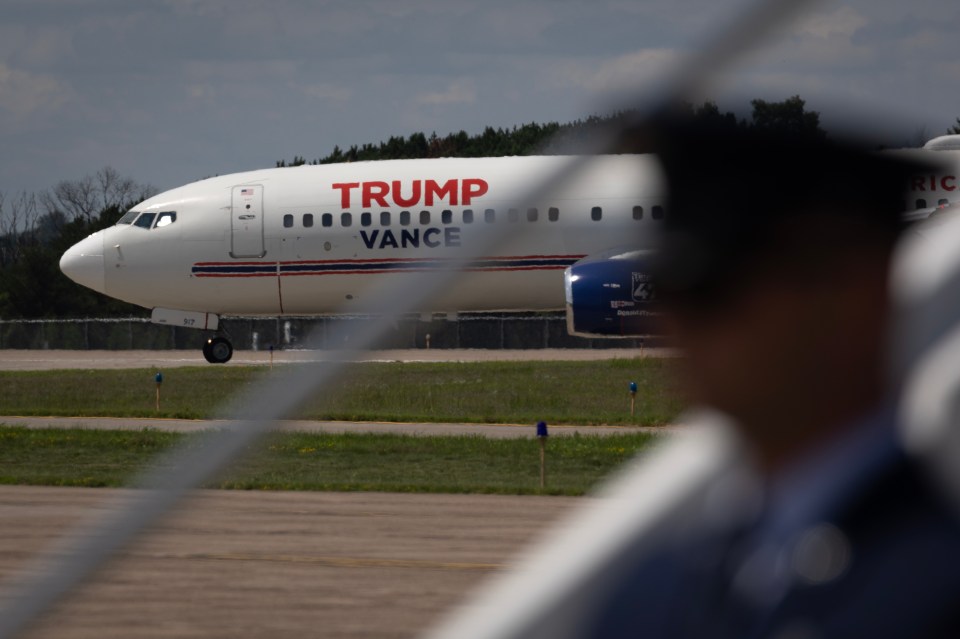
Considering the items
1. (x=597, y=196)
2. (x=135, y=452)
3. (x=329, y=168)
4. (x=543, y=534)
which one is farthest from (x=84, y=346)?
(x=543, y=534)

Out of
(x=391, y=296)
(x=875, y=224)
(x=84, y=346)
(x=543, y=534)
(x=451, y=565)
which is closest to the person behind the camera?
(x=875, y=224)

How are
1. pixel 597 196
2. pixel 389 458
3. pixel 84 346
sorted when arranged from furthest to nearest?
pixel 84 346, pixel 597 196, pixel 389 458

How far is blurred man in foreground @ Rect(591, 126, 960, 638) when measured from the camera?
142 cm

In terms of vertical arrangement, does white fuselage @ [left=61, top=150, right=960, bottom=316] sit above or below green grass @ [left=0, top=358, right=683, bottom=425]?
above

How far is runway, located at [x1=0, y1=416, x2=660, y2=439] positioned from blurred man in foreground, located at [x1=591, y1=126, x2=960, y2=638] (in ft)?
72.1

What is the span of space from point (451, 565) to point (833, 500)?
37.8 ft

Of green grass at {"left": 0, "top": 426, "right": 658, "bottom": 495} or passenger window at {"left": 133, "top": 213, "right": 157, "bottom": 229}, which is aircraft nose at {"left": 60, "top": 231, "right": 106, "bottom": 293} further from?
green grass at {"left": 0, "top": 426, "right": 658, "bottom": 495}

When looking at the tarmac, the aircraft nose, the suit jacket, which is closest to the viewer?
the suit jacket

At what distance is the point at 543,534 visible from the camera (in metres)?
14.7

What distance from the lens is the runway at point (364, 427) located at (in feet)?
80.7

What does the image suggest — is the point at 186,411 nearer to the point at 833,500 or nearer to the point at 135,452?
the point at 135,452

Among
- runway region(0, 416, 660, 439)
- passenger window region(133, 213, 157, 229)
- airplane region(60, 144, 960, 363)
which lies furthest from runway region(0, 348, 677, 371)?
runway region(0, 416, 660, 439)

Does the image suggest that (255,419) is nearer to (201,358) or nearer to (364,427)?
(364,427)

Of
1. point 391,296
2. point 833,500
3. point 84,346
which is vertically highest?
point 391,296
